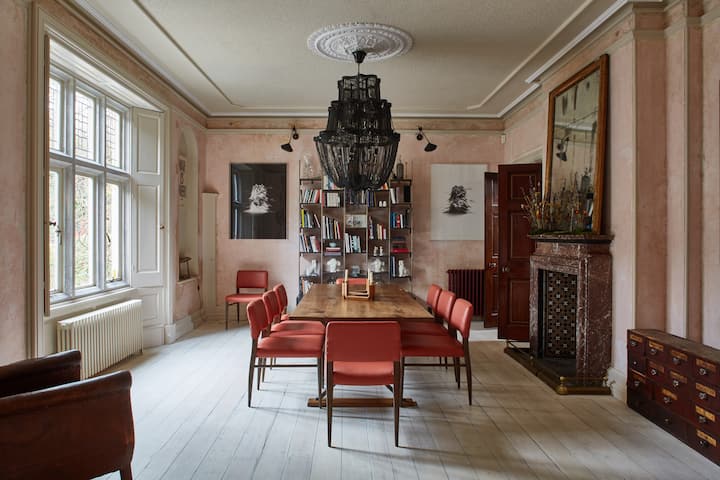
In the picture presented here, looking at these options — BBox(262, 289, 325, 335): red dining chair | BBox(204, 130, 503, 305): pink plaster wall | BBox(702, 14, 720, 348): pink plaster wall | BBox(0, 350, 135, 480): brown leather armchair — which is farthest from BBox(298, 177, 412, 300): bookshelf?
BBox(0, 350, 135, 480): brown leather armchair

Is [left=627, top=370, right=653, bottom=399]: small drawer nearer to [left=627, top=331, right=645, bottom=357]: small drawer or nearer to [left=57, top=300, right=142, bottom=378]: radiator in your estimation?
[left=627, top=331, right=645, bottom=357]: small drawer

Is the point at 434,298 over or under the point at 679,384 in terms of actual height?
over

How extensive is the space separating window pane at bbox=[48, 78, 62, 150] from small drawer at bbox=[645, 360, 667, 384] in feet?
17.1

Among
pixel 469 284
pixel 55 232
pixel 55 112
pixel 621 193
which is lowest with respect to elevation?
pixel 469 284

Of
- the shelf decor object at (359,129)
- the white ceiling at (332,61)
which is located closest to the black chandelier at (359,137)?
the shelf decor object at (359,129)

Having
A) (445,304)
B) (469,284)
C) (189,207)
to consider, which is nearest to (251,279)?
(189,207)

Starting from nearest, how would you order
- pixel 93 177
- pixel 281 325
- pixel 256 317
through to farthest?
pixel 256 317, pixel 281 325, pixel 93 177

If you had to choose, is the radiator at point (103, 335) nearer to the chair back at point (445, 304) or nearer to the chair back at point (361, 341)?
the chair back at point (361, 341)

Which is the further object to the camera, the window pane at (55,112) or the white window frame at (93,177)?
the white window frame at (93,177)

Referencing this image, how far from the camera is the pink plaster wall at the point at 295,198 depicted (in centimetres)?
675

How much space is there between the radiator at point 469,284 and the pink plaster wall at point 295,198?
0.18 m

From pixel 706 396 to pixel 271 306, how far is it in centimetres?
334

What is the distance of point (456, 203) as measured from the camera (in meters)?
6.81

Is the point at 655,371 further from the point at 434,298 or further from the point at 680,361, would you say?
the point at 434,298
